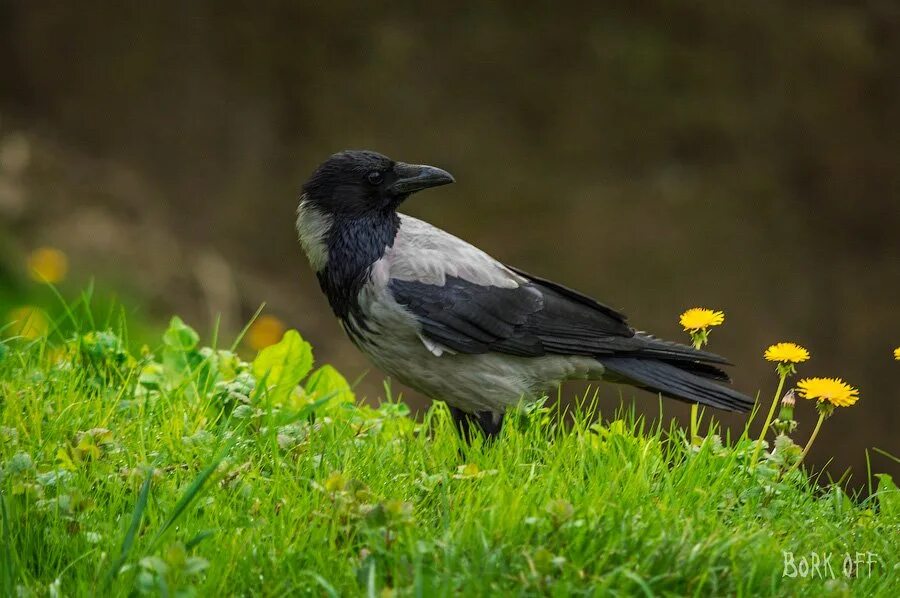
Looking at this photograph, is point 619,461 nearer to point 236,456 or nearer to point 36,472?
point 236,456

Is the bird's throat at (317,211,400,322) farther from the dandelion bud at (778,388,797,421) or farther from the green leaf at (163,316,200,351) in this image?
the dandelion bud at (778,388,797,421)

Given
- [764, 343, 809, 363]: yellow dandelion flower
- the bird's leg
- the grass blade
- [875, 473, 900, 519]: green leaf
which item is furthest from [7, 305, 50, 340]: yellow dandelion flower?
[875, 473, 900, 519]: green leaf

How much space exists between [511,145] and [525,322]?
3.85 metres

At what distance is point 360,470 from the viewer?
307 centimetres

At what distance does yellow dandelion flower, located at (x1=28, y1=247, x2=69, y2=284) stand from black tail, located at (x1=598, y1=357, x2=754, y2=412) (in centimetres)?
335

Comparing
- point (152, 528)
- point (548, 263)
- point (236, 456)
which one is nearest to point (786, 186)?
point (548, 263)

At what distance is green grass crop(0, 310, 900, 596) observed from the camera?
2.40 metres

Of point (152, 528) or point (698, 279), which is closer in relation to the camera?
point (152, 528)

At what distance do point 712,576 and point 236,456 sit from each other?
138 centimetres

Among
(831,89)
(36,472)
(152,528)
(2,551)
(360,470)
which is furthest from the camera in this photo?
(831,89)

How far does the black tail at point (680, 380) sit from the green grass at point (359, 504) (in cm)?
21

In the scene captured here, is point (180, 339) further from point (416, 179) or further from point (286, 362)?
point (416, 179)

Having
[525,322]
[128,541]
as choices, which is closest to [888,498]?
[525,322]

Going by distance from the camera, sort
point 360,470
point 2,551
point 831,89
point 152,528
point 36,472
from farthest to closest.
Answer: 1. point 831,89
2. point 360,470
3. point 36,472
4. point 152,528
5. point 2,551
